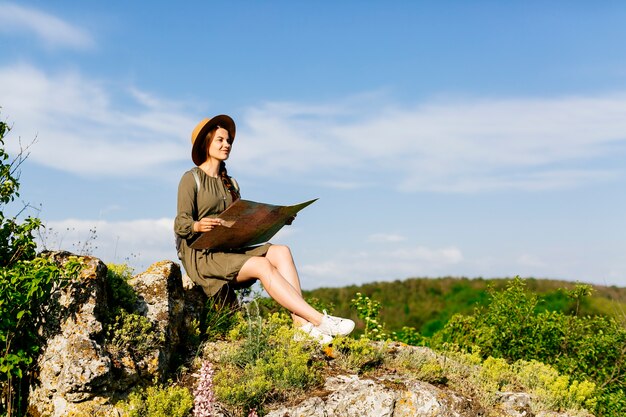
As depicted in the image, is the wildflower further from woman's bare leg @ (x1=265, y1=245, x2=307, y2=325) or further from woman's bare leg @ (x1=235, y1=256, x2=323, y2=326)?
woman's bare leg @ (x1=265, y1=245, x2=307, y2=325)

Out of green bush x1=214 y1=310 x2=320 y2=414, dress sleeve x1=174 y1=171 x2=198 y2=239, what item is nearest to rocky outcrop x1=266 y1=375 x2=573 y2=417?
green bush x1=214 y1=310 x2=320 y2=414

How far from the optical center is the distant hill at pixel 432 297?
21459mm

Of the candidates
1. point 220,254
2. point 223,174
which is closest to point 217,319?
point 220,254

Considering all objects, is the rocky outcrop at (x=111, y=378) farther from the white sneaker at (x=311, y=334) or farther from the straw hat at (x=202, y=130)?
the straw hat at (x=202, y=130)

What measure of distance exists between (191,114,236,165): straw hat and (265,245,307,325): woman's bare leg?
170cm

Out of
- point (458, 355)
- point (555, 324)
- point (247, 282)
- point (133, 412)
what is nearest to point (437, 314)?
point (555, 324)

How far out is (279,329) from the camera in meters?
8.29

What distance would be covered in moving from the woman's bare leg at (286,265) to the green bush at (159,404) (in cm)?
210

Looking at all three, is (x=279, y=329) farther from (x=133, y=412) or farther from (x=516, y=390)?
(x=516, y=390)

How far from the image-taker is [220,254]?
8672 mm

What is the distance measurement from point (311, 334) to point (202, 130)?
3090mm

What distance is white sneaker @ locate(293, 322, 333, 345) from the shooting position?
27.0 feet

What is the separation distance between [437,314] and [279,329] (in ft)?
50.2

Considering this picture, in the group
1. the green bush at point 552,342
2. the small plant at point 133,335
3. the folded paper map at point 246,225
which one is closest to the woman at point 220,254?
the folded paper map at point 246,225
